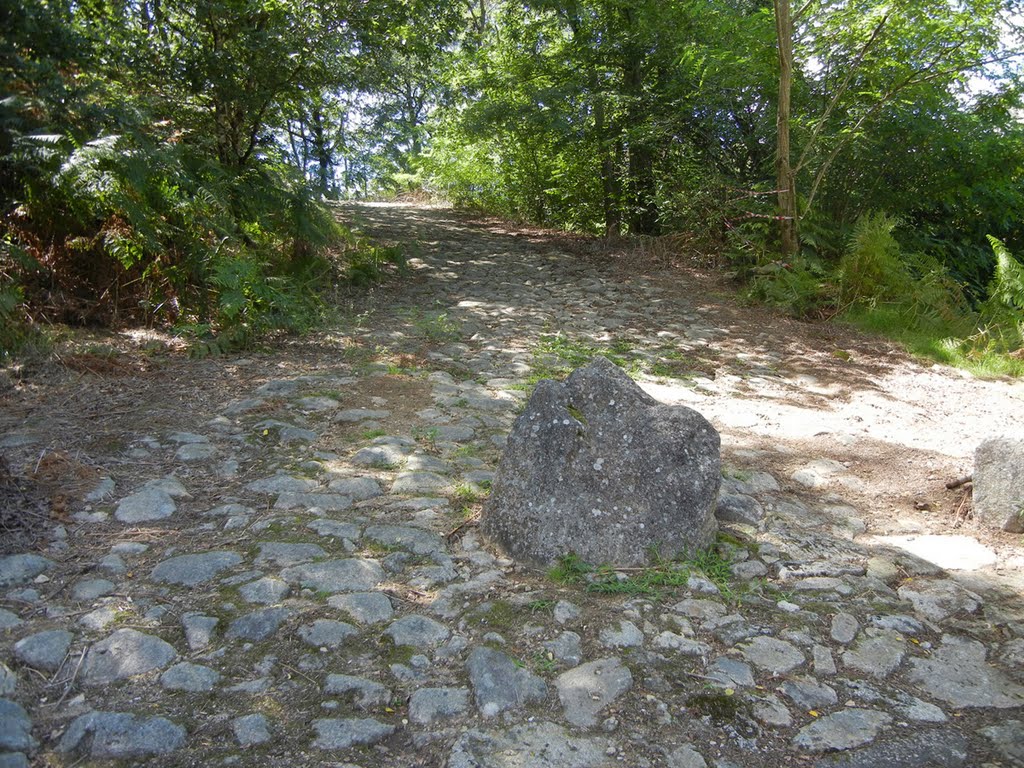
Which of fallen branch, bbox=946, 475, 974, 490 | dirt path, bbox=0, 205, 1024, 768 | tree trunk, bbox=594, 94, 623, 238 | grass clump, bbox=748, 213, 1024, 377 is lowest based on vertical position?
dirt path, bbox=0, 205, 1024, 768

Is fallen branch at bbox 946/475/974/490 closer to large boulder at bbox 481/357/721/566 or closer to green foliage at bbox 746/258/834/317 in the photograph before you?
→ large boulder at bbox 481/357/721/566

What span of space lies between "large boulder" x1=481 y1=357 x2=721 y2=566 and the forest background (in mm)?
3905

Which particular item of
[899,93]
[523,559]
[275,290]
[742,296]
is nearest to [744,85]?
[899,93]

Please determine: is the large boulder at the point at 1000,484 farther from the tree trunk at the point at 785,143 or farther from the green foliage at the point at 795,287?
the tree trunk at the point at 785,143

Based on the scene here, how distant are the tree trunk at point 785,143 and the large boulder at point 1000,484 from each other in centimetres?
594

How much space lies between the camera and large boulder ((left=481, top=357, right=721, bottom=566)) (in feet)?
11.4

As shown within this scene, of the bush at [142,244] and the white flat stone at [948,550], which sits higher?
the bush at [142,244]

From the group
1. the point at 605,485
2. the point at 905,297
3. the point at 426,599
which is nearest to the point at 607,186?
the point at 905,297

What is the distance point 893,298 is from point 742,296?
66.1 inches

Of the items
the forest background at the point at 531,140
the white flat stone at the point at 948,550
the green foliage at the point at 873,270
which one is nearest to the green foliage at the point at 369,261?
the forest background at the point at 531,140

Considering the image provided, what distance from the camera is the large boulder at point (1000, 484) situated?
3.83 metres

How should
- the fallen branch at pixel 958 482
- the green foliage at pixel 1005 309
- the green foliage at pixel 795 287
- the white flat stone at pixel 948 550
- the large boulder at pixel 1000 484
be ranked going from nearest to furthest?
the white flat stone at pixel 948 550
the large boulder at pixel 1000 484
the fallen branch at pixel 958 482
the green foliage at pixel 1005 309
the green foliage at pixel 795 287

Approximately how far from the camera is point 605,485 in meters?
3.53

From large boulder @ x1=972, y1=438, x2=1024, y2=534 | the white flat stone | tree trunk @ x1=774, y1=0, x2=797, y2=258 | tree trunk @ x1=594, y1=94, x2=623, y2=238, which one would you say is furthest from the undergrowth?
tree trunk @ x1=594, y1=94, x2=623, y2=238
